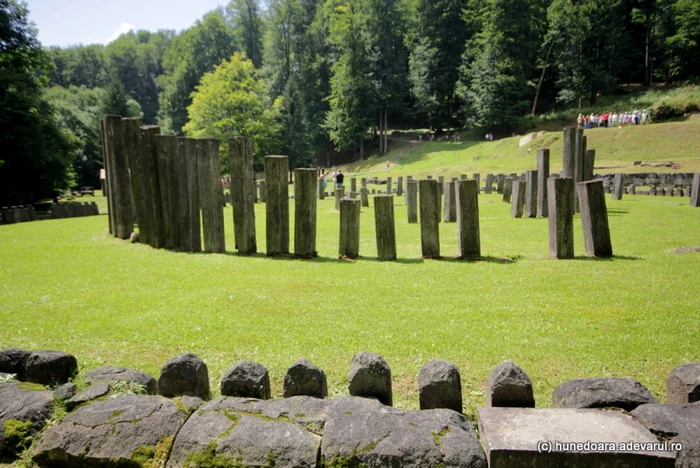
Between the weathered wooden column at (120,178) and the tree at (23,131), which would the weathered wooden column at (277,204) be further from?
the tree at (23,131)

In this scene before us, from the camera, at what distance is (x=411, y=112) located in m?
74.0

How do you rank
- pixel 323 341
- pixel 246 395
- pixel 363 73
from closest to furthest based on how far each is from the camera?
pixel 246 395 → pixel 323 341 → pixel 363 73

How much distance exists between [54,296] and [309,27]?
80310 mm

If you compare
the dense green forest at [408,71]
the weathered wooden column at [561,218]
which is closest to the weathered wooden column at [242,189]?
the weathered wooden column at [561,218]

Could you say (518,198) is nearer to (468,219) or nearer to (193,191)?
(468,219)

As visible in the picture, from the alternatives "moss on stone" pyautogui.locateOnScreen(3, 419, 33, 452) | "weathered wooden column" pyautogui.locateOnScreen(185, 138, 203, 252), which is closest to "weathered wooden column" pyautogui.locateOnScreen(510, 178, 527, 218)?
"weathered wooden column" pyautogui.locateOnScreen(185, 138, 203, 252)

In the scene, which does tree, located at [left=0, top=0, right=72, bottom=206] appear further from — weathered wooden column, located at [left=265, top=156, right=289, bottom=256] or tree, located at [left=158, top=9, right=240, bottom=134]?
tree, located at [left=158, top=9, right=240, bottom=134]

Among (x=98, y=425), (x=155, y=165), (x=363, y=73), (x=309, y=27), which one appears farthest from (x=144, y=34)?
(x=98, y=425)

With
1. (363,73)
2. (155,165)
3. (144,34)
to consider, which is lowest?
(155,165)

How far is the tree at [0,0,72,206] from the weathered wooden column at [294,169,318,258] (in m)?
22.4

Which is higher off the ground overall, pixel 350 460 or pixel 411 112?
pixel 411 112

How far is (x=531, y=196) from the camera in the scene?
1714 cm

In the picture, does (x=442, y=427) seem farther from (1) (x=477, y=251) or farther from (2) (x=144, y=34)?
(2) (x=144, y=34)

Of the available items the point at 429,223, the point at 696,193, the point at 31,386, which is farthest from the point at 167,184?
the point at 696,193
